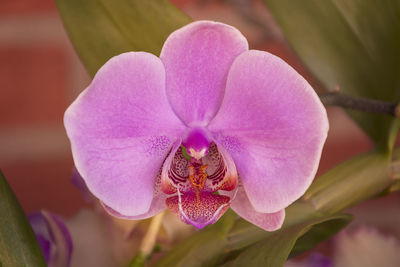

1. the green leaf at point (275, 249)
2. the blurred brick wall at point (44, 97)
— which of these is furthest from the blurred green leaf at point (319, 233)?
the blurred brick wall at point (44, 97)

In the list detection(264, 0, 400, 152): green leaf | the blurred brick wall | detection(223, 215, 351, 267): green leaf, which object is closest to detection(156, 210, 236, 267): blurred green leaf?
detection(223, 215, 351, 267): green leaf

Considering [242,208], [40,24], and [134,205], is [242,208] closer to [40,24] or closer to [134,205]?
[134,205]

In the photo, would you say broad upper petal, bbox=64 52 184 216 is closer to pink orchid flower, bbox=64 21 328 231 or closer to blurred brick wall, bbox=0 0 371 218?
pink orchid flower, bbox=64 21 328 231

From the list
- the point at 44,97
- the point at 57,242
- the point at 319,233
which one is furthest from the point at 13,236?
the point at 44,97

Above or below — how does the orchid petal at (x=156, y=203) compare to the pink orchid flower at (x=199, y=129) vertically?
below

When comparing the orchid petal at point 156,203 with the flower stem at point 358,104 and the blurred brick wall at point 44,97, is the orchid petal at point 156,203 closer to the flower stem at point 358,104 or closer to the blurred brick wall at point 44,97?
the flower stem at point 358,104

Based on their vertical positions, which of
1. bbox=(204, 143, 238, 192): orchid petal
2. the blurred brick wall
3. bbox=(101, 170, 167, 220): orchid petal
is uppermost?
bbox=(204, 143, 238, 192): orchid petal
